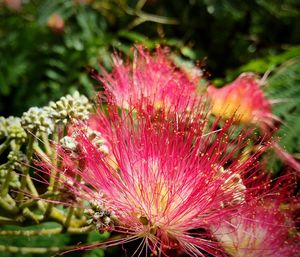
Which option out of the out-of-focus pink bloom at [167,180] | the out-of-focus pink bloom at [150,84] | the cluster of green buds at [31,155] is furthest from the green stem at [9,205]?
the out-of-focus pink bloom at [150,84]

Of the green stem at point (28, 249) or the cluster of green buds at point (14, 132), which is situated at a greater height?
the cluster of green buds at point (14, 132)

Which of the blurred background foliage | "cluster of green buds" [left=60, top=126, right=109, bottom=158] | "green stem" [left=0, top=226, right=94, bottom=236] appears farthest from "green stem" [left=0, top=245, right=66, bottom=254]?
the blurred background foliage

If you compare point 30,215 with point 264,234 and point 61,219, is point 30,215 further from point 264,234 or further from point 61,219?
point 264,234

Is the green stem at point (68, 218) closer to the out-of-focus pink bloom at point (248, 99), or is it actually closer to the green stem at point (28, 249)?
the green stem at point (28, 249)

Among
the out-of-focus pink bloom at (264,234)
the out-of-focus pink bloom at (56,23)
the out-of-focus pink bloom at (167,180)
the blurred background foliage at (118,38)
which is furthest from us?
the out-of-focus pink bloom at (56,23)

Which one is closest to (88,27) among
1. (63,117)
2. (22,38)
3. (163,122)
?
(22,38)

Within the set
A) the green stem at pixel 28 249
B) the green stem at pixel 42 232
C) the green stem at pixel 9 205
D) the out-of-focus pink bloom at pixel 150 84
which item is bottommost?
the green stem at pixel 28 249

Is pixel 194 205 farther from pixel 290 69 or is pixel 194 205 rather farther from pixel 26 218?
pixel 290 69
